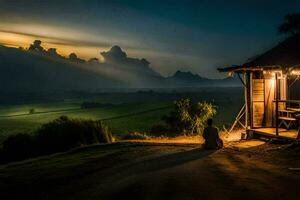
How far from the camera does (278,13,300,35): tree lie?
42.9 meters

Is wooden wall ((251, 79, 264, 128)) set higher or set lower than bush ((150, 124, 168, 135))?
higher

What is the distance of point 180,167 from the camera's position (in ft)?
35.4

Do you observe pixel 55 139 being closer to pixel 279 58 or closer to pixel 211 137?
pixel 211 137

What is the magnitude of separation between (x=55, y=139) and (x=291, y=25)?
30.9m

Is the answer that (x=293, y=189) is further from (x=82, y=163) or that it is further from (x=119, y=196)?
(x=82, y=163)

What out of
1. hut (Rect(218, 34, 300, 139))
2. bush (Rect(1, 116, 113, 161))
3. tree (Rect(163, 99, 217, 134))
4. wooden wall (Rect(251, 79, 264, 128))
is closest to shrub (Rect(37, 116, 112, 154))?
bush (Rect(1, 116, 113, 161))

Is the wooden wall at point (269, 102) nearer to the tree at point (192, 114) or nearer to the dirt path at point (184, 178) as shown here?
the dirt path at point (184, 178)

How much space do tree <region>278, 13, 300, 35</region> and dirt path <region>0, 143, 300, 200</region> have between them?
33.1 metres

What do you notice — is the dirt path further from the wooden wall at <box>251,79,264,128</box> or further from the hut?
the wooden wall at <box>251,79,264,128</box>

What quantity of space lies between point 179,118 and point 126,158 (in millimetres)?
18077

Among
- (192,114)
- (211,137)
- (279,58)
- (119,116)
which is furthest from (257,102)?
(119,116)

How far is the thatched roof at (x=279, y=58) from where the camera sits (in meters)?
16.6

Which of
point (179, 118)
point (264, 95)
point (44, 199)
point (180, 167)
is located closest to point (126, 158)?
point (180, 167)

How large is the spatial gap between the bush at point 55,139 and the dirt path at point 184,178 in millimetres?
11314
